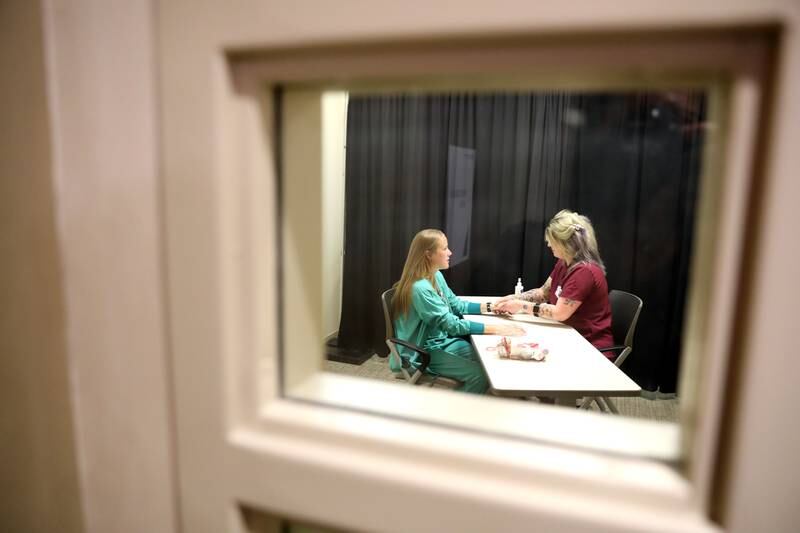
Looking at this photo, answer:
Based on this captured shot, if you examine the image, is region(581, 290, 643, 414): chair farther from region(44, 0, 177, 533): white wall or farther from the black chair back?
region(44, 0, 177, 533): white wall

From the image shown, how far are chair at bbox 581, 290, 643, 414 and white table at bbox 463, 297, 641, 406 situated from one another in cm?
25

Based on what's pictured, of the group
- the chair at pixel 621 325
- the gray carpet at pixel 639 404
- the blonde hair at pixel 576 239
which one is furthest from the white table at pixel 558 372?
the gray carpet at pixel 639 404

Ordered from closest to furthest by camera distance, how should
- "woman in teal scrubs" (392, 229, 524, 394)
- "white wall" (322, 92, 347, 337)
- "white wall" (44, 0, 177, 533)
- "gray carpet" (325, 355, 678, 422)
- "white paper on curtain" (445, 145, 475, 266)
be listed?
"white wall" (44, 0, 177, 533)
"woman in teal scrubs" (392, 229, 524, 394)
"gray carpet" (325, 355, 678, 422)
"white paper on curtain" (445, 145, 475, 266)
"white wall" (322, 92, 347, 337)

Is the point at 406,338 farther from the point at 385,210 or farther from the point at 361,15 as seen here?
the point at 361,15

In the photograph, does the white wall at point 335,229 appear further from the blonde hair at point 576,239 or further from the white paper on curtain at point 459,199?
the blonde hair at point 576,239

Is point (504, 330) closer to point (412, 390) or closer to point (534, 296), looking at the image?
point (534, 296)

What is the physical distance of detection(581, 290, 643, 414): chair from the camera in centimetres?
255

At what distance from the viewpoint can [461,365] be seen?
2.62 meters

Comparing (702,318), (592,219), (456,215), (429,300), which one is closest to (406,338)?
(429,300)

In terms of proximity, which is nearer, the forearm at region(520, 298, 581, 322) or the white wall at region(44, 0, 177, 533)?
the white wall at region(44, 0, 177, 533)

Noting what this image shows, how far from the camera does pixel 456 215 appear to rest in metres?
3.87

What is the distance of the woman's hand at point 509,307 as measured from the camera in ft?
9.64

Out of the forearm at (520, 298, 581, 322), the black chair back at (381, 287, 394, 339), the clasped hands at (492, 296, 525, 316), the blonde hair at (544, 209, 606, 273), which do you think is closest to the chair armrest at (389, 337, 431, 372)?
the black chair back at (381, 287, 394, 339)

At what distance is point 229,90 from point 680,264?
3.65 meters
